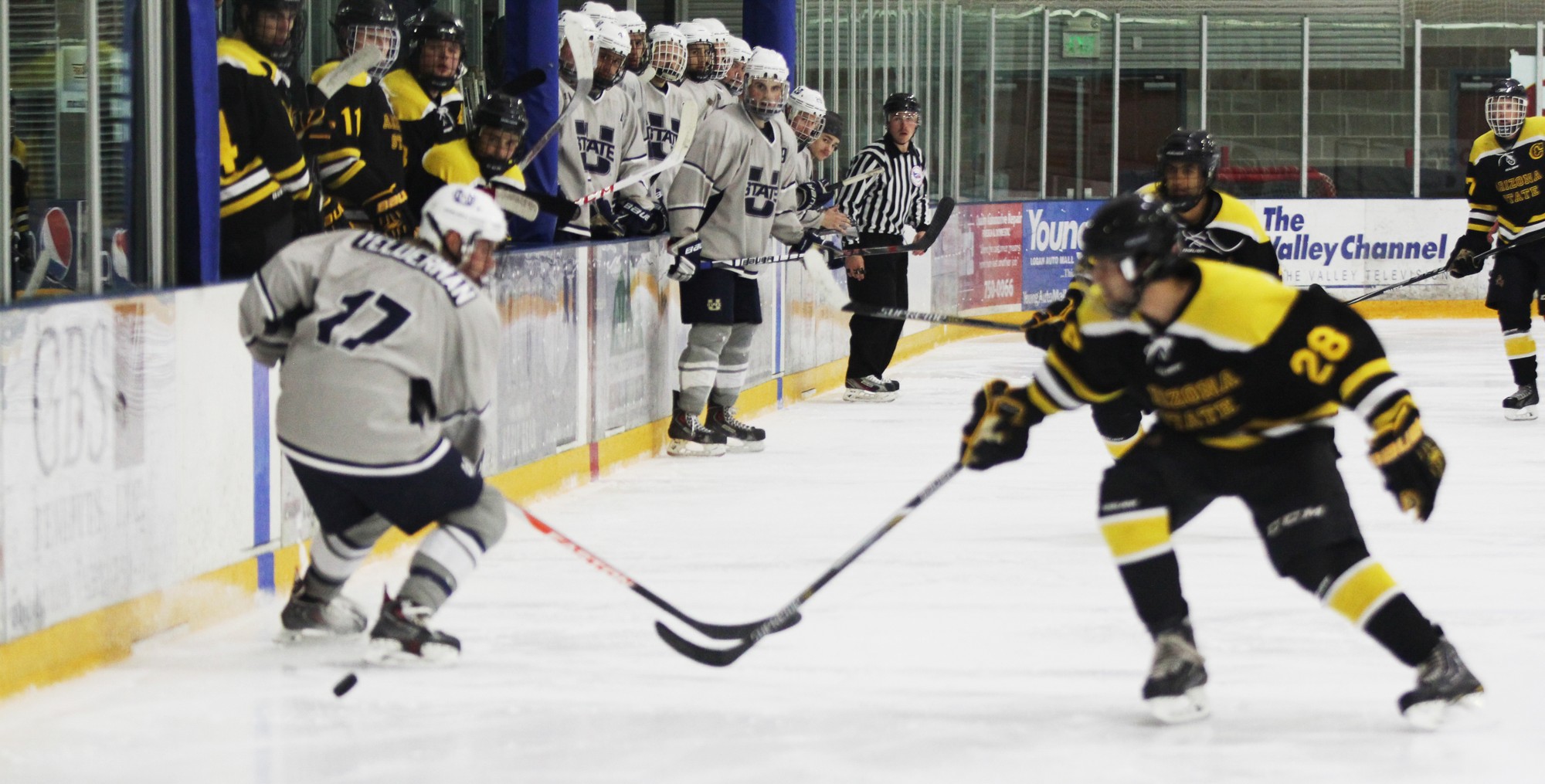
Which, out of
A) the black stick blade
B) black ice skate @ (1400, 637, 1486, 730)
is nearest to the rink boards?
the black stick blade

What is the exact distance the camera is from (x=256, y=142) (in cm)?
443

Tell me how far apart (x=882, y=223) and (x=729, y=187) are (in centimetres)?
202

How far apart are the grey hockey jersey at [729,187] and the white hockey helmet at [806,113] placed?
841mm

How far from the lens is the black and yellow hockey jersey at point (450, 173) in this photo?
17.1 feet

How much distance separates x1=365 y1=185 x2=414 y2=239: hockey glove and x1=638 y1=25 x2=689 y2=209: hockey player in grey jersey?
79.7 inches

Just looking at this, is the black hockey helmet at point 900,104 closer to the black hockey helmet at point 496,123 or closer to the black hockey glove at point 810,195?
the black hockey glove at point 810,195

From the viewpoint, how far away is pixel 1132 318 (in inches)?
119

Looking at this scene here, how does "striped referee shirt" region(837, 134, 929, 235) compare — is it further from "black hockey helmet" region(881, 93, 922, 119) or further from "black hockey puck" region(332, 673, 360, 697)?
"black hockey puck" region(332, 673, 360, 697)

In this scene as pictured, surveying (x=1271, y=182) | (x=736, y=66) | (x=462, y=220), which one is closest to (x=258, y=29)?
(x=462, y=220)

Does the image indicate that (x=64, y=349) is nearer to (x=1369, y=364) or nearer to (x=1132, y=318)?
(x=1132, y=318)

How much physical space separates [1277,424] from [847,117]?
805cm

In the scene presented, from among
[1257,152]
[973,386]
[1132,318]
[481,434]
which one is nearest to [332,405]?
[481,434]

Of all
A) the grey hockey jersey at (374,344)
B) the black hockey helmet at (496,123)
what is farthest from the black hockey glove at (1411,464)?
the black hockey helmet at (496,123)

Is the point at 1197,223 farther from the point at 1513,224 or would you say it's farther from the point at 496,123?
the point at 1513,224
